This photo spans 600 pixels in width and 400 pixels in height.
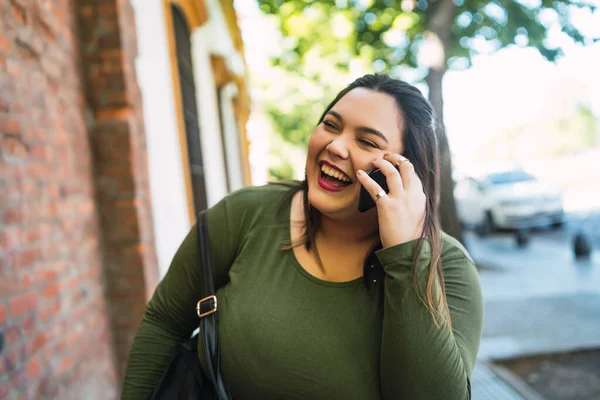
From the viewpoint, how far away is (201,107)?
6754mm

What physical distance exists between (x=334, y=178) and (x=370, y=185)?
0.16 metres

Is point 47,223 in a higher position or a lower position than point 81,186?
lower

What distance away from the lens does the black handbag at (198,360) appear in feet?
5.26

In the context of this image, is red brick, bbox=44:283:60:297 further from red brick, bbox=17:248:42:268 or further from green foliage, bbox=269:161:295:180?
green foliage, bbox=269:161:295:180

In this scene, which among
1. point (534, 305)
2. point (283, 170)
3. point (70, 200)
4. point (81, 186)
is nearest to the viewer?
point (70, 200)

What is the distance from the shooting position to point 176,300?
1771 mm

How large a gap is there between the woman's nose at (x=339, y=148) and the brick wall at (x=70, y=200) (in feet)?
4.38

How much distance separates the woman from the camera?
1442 mm

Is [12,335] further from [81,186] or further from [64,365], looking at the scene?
[81,186]

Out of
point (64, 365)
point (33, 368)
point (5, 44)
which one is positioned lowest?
point (64, 365)

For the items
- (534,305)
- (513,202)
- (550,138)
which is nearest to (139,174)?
(534,305)

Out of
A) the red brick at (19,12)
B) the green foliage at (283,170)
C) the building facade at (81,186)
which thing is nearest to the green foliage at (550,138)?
the green foliage at (283,170)

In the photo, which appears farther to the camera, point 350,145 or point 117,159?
point 117,159

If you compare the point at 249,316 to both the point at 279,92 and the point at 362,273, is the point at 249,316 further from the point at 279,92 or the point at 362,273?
the point at 279,92
